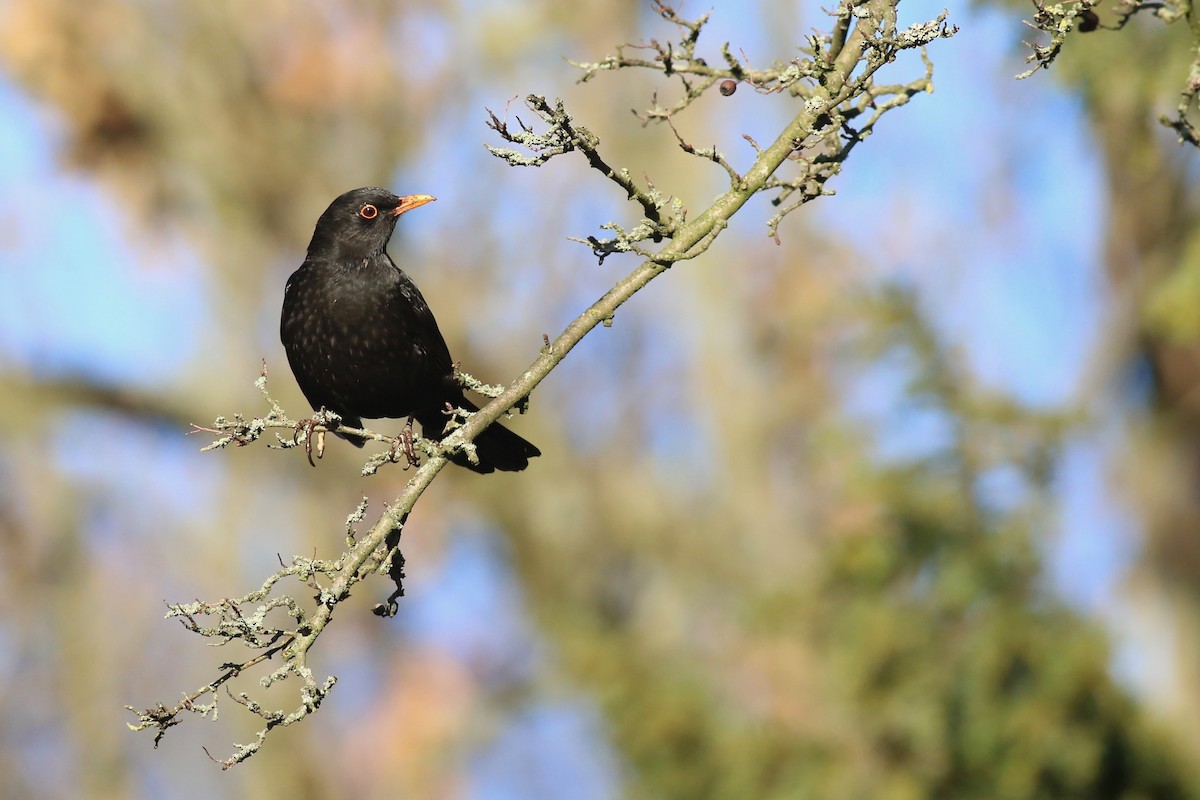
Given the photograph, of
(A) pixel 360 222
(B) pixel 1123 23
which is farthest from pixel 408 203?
(B) pixel 1123 23

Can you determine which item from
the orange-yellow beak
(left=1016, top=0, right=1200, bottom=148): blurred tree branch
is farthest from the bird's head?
(left=1016, top=0, right=1200, bottom=148): blurred tree branch

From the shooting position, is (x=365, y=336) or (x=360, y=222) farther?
(x=360, y=222)

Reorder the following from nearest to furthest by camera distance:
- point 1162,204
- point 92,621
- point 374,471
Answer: point 374,471
point 1162,204
point 92,621

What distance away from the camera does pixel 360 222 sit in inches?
231

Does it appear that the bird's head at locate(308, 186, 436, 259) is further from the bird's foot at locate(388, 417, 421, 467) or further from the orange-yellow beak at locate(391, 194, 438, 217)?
the bird's foot at locate(388, 417, 421, 467)

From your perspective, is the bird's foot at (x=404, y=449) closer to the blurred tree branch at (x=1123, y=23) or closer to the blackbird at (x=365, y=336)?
the blackbird at (x=365, y=336)

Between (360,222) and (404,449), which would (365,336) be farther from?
(404,449)

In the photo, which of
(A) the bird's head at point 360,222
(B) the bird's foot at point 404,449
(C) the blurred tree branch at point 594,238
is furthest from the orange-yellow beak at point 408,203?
(C) the blurred tree branch at point 594,238

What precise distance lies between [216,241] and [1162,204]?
9245mm

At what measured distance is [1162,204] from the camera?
1082cm

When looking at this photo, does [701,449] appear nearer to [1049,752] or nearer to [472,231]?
[472,231]

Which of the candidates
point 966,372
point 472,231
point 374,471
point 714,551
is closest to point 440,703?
point 714,551

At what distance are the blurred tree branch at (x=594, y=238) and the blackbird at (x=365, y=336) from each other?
1896 mm

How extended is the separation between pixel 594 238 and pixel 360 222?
265cm
